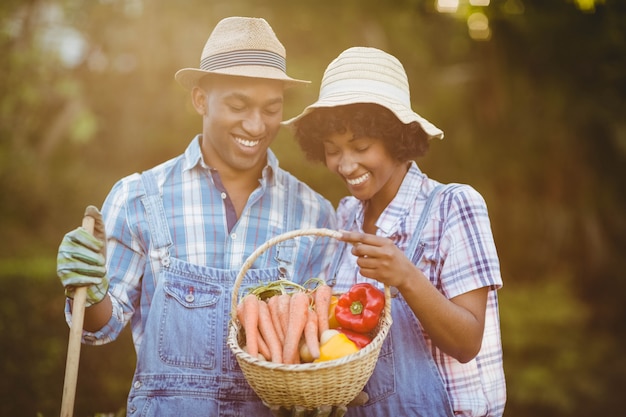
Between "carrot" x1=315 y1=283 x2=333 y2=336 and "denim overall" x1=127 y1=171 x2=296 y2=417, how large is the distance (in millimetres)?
431

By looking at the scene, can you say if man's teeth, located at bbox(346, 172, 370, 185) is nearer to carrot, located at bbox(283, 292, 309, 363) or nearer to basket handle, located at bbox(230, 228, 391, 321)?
basket handle, located at bbox(230, 228, 391, 321)

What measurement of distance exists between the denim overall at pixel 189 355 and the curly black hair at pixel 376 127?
0.81m

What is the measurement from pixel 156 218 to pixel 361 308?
1.02 m

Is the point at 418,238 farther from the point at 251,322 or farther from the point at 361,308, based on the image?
the point at 251,322

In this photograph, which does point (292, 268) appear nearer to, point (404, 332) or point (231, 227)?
point (231, 227)

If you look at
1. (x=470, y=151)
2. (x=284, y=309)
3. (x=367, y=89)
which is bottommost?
(x=284, y=309)

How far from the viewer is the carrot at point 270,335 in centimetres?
225

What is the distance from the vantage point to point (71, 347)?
219 centimetres

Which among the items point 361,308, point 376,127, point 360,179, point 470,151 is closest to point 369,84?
point 376,127

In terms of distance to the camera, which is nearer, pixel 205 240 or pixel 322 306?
pixel 322 306

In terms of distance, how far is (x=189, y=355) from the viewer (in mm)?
2588

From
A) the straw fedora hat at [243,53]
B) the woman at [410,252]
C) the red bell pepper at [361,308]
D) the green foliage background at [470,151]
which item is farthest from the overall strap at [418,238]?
the green foliage background at [470,151]

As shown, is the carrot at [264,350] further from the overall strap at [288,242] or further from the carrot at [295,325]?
the overall strap at [288,242]

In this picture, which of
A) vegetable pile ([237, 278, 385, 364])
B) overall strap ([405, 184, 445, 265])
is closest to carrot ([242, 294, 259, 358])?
vegetable pile ([237, 278, 385, 364])
